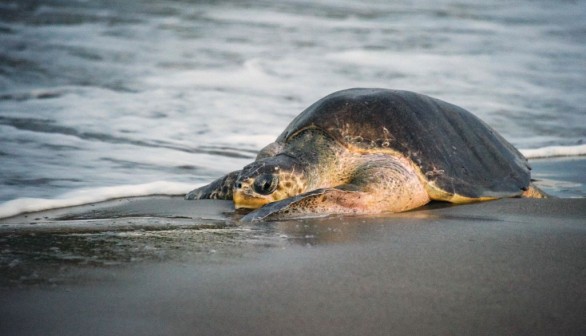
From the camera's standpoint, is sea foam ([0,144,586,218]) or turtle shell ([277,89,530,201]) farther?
turtle shell ([277,89,530,201])

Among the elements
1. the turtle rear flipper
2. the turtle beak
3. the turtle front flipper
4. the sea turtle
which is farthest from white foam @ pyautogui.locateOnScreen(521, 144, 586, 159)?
the turtle beak

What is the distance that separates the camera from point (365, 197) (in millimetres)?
4262

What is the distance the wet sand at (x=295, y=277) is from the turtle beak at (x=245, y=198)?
1.67ft

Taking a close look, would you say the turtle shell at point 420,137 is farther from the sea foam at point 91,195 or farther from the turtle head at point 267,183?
the sea foam at point 91,195

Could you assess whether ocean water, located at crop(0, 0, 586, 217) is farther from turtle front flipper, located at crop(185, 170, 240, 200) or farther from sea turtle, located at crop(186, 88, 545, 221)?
sea turtle, located at crop(186, 88, 545, 221)

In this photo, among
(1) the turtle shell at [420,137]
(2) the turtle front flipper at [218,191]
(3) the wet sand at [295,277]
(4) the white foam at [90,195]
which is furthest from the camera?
(2) the turtle front flipper at [218,191]

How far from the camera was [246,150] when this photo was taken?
22.7ft

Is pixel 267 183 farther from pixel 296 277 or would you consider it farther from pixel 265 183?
pixel 296 277

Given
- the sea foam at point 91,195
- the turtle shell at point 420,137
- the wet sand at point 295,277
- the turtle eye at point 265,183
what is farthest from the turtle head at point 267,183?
the sea foam at point 91,195

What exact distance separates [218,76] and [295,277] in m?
8.32

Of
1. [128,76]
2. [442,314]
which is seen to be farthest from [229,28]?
[442,314]

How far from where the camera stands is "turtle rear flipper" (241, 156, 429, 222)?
3.97m

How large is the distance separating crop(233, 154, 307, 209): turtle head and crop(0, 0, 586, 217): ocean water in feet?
3.28

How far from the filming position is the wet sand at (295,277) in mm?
2227
